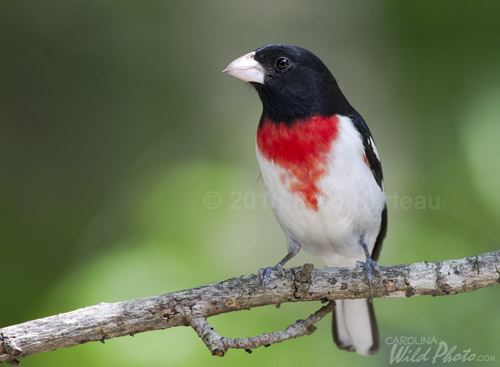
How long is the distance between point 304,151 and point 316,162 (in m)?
0.10

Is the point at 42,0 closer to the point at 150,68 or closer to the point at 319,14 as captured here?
the point at 150,68

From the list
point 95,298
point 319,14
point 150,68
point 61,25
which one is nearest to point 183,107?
point 150,68

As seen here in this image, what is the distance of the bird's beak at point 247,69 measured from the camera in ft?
12.7

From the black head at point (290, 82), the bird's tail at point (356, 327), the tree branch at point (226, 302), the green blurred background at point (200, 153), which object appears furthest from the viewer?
the bird's tail at point (356, 327)

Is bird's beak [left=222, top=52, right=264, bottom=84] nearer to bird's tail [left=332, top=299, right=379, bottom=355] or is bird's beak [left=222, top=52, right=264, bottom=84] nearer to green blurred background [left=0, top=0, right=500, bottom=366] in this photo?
green blurred background [left=0, top=0, right=500, bottom=366]

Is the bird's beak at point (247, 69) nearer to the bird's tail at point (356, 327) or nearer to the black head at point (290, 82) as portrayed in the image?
the black head at point (290, 82)

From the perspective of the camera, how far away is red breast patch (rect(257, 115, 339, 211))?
3.65 meters

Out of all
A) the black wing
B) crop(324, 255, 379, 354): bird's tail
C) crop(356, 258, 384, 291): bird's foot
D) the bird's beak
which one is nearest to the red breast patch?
the black wing

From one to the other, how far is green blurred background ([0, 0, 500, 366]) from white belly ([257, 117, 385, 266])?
1.02ft

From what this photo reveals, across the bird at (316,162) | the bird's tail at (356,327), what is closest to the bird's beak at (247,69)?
the bird at (316,162)

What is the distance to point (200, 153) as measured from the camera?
4898 millimetres

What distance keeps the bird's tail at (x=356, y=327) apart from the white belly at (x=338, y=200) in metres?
0.46

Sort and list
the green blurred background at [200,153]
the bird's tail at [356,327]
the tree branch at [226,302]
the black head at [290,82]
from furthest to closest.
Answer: the bird's tail at [356,327] → the black head at [290,82] → the green blurred background at [200,153] → the tree branch at [226,302]

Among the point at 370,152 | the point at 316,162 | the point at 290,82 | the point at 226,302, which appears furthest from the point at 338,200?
the point at 226,302
